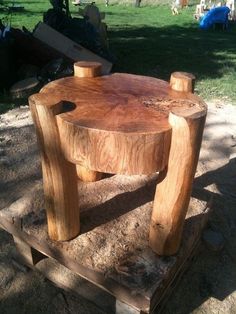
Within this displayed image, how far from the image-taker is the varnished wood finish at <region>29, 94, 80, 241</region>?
1.27 m

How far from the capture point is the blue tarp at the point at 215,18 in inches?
364

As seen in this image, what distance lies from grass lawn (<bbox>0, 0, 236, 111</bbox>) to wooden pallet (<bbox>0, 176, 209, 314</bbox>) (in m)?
2.72

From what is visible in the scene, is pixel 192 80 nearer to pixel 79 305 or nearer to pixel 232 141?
pixel 79 305

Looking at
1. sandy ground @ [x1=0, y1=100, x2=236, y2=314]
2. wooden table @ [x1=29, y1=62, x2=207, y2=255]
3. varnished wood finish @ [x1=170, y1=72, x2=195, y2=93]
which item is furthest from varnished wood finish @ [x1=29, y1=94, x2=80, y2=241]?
varnished wood finish @ [x1=170, y1=72, x2=195, y2=93]

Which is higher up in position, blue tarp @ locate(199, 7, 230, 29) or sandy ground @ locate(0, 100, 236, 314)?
blue tarp @ locate(199, 7, 230, 29)

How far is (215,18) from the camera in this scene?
30.5ft

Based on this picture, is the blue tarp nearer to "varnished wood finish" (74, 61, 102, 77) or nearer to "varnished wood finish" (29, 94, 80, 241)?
"varnished wood finish" (74, 61, 102, 77)

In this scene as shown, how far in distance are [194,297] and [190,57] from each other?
195 inches

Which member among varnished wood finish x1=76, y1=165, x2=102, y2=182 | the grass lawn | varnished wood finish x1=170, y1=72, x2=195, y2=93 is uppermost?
varnished wood finish x1=170, y1=72, x2=195, y2=93

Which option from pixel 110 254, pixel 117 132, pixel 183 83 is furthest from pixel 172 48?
pixel 117 132

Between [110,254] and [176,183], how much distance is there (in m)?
0.46

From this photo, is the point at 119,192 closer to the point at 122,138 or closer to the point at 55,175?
the point at 55,175

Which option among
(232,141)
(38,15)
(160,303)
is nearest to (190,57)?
(232,141)

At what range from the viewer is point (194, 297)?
1720mm
